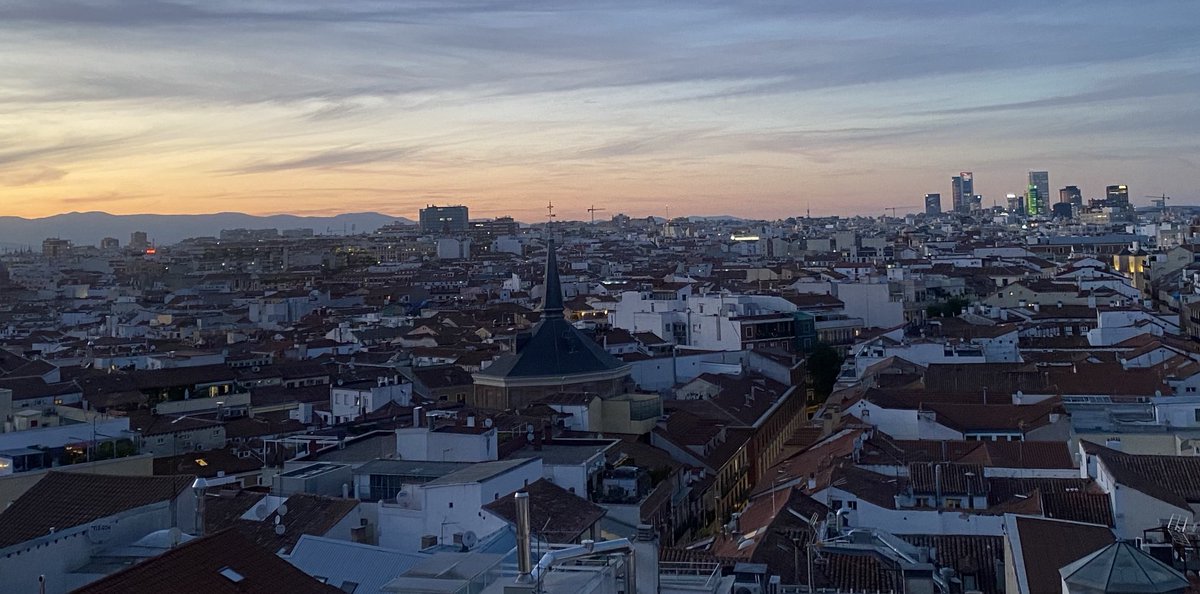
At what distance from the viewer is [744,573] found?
49.3 feet

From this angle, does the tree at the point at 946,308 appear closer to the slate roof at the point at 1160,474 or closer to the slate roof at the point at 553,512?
the slate roof at the point at 1160,474

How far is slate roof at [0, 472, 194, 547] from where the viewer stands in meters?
16.1

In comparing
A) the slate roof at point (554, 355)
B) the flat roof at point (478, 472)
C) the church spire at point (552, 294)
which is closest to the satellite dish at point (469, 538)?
the flat roof at point (478, 472)

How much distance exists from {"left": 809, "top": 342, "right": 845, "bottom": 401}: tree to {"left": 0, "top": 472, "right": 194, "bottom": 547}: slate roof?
100 ft

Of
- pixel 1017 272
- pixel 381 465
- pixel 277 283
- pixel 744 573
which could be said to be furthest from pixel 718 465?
pixel 277 283

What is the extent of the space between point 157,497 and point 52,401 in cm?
2096

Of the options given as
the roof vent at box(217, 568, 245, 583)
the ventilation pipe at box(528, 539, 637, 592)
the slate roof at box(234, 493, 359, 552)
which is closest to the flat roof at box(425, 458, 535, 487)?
the slate roof at box(234, 493, 359, 552)

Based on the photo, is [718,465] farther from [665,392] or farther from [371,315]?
[371,315]

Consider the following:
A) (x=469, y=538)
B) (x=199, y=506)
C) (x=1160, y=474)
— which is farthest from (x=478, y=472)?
(x=1160, y=474)

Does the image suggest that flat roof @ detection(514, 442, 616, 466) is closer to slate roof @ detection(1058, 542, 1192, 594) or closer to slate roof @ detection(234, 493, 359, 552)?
slate roof @ detection(234, 493, 359, 552)

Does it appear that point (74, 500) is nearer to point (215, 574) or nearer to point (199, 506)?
point (199, 506)

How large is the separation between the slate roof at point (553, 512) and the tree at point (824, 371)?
92.7ft

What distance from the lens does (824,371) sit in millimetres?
46250

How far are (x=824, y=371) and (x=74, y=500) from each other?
32509 mm
